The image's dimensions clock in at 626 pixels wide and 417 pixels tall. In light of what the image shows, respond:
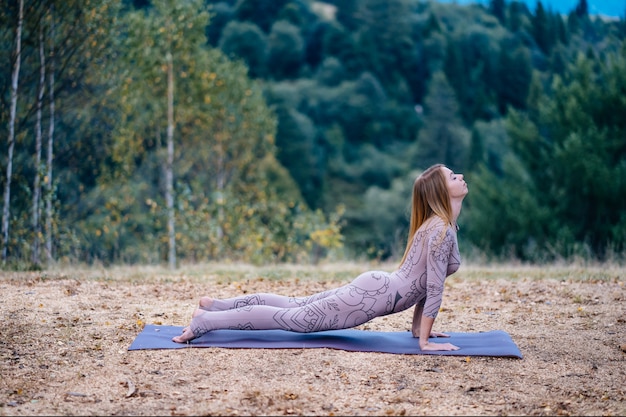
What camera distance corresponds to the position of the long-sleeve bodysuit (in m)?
5.54

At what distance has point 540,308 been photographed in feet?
24.5

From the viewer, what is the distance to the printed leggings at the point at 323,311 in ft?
18.3

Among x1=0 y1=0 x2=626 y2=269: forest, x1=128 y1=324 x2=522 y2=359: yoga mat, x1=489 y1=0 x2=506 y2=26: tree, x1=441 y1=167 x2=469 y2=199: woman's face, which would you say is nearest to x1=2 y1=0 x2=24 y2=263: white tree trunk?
x1=0 y1=0 x2=626 y2=269: forest

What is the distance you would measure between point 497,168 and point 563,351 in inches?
2097

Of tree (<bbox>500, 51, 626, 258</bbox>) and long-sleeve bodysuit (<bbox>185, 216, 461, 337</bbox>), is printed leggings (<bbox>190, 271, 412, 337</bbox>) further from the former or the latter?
tree (<bbox>500, 51, 626, 258</bbox>)

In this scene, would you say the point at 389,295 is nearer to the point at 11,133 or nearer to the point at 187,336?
the point at 187,336

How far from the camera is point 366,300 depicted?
5574mm

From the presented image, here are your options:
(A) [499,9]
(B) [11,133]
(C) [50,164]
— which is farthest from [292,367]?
(A) [499,9]

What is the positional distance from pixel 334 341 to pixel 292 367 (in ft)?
2.39

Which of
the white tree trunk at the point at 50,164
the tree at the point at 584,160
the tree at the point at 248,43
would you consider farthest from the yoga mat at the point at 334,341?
the tree at the point at 248,43

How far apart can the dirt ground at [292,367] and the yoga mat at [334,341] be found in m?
0.09

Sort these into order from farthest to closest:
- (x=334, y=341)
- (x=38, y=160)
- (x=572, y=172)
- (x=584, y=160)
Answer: (x=572, y=172), (x=584, y=160), (x=38, y=160), (x=334, y=341)

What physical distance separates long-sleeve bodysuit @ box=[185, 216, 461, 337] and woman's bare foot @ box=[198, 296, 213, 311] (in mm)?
21

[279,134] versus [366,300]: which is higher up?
[279,134]
